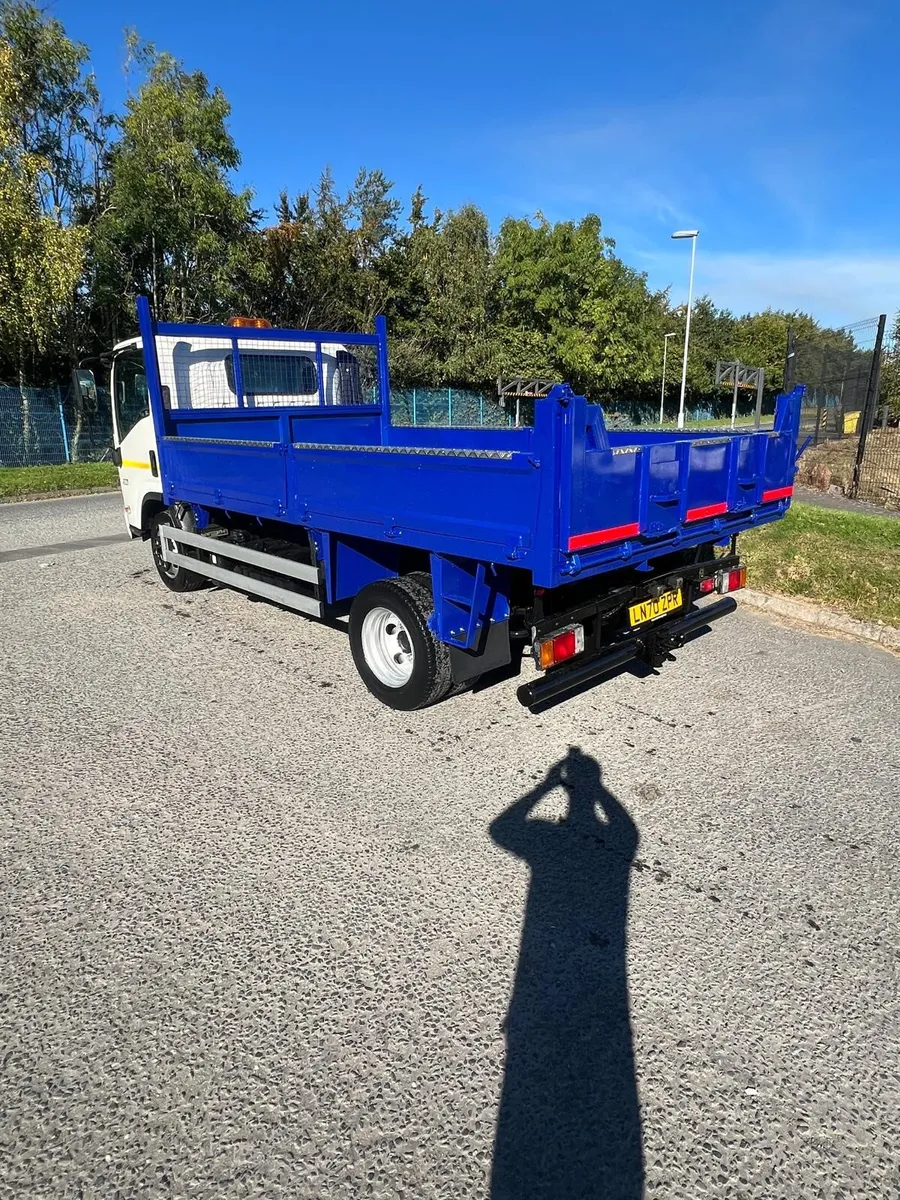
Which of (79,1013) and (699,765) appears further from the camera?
(699,765)

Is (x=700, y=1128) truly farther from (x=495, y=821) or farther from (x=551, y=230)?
(x=551, y=230)

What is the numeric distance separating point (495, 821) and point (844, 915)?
4.83ft

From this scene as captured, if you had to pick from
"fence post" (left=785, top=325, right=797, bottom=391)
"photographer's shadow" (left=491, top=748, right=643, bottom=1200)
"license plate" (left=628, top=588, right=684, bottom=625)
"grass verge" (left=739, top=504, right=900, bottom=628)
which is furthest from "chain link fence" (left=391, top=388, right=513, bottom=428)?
"photographer's shadow" (left=491, top=748, right=643, bottom=1200)

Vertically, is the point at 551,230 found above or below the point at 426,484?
above

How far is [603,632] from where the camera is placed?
166 inches

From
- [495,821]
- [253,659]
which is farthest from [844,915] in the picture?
[253,659]

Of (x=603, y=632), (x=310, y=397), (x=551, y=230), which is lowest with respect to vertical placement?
(x=603, y=632)

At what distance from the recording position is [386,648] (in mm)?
4641

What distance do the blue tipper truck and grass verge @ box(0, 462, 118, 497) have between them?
10.0 metres

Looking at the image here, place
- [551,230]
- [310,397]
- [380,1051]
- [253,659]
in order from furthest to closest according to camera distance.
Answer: [551,230] < [310,397] < [253,659] < [380,1051]

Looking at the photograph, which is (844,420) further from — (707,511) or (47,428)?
(47,428)

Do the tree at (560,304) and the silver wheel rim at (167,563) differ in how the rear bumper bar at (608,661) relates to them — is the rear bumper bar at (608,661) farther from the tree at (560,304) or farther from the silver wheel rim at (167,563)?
the tree at (560,304)

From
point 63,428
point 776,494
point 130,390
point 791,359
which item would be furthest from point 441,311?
point 776,494

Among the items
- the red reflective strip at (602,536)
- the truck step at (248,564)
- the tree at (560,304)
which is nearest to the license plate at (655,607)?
the red reflective strip at (602,536)
